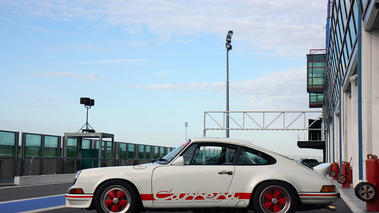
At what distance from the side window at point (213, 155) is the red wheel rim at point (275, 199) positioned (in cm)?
76

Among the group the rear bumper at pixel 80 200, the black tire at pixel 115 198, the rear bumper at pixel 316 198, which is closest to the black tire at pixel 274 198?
the rear bumper at pixel 316 198

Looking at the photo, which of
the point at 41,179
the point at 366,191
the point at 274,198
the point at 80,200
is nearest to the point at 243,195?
the point at 274,198

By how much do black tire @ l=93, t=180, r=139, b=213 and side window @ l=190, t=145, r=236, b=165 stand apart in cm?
109

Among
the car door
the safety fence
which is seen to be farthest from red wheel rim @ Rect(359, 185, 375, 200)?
the safety fence

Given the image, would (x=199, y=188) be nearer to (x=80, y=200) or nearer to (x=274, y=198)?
(x=274, y=198)

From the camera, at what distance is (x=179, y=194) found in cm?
810

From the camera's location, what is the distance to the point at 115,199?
8.02 metres

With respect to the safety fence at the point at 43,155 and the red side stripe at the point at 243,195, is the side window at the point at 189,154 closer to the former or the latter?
the red side stripe at the point at 243,195

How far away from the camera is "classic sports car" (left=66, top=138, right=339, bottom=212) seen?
802 cm

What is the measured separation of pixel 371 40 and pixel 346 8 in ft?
22.0

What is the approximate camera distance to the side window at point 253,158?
27.3 feet

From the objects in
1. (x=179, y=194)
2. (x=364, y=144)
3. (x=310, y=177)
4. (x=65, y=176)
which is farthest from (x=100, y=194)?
(x=65, y=176)

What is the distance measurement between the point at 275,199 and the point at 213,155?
118 cm

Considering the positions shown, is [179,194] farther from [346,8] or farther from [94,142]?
[94,142]
